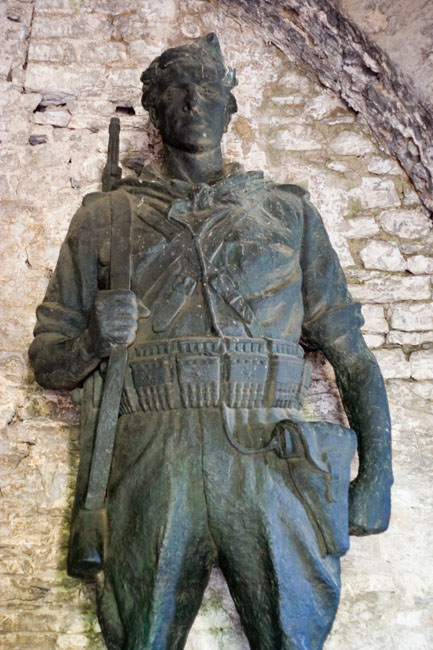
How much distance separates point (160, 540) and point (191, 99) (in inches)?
58.4

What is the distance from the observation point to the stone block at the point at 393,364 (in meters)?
3.21

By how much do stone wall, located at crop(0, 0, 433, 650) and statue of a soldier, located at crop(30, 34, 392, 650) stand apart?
57 cm

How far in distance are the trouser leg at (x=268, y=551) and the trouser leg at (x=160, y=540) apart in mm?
54

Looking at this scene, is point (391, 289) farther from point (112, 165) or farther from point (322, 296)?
point (112, 165)

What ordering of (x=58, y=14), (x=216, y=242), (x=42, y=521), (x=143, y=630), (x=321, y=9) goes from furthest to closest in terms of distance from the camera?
(x=58, y=14) < (x=321, y=9) < (x=42, y=521) < (x=216, y=242) < (x=143, y=630)

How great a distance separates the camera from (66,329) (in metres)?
2.60

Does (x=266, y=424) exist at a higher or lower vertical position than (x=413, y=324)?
lower

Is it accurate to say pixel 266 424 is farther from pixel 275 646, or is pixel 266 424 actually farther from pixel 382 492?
pixel 275 646

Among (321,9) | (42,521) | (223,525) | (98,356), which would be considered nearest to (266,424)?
(223,525)

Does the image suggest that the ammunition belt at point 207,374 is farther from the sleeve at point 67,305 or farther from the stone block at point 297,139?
the stone block at point 297,139

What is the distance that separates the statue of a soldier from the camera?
218 cm

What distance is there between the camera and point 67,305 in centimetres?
265

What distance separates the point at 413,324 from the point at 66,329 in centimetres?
150

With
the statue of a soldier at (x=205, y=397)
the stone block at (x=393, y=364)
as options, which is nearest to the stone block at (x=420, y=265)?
the stone block at (x=393, y=364)
